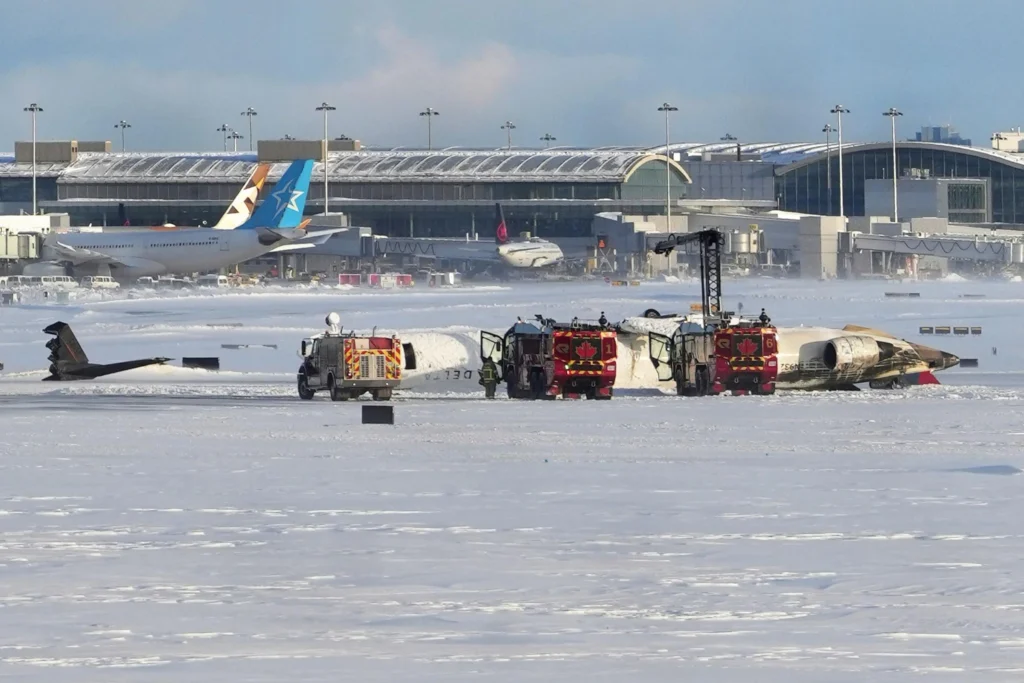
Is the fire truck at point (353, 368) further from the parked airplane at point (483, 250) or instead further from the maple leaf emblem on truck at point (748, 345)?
the parked airplane at point (483, 250)

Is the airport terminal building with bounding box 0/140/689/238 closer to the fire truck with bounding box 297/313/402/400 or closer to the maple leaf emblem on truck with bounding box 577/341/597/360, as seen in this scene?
the maple leaf emblem on truck with bounding box 577/341/597/360

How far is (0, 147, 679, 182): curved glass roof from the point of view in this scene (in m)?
169

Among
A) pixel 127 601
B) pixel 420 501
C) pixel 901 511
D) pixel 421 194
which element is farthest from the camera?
pixel 421 194

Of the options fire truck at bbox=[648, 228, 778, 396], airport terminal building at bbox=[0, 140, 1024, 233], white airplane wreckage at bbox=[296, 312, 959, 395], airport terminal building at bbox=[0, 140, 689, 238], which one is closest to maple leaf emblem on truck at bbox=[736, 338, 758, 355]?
fire truck at bbox=[648, 228, 778, 396]

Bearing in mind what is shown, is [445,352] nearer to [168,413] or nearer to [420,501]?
[168,413]

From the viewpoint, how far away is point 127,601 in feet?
51.8

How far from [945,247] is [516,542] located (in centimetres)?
12780

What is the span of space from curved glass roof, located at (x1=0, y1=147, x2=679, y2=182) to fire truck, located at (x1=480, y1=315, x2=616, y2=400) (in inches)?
4770

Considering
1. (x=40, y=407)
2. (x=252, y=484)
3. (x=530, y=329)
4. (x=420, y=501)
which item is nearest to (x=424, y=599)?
(x=420, y=501)

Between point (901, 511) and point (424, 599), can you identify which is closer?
point (424, 599)

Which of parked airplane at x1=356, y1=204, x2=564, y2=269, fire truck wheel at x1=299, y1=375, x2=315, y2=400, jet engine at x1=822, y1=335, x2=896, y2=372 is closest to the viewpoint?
fire truck wheel at x1=299, y1=375, x2=315, y2=400

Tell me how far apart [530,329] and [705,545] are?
2876 centimetres

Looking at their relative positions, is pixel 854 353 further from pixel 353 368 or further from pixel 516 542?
pixel 516 542

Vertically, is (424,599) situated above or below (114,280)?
below
